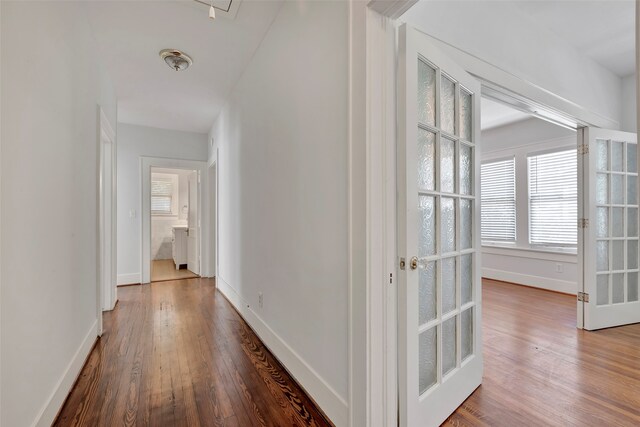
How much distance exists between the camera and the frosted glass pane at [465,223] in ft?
5.53

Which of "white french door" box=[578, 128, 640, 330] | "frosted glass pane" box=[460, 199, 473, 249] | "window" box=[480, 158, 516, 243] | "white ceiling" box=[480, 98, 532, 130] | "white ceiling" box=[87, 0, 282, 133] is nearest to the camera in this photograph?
"frosted glass pane" box=[460, 199, 473, 249]

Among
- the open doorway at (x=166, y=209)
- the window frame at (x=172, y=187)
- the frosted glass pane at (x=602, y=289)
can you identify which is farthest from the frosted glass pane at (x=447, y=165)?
the window frame at (x=172, y=187)

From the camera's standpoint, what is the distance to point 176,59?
8.86 ft

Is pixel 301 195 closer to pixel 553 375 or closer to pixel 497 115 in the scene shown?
pixel 553 375

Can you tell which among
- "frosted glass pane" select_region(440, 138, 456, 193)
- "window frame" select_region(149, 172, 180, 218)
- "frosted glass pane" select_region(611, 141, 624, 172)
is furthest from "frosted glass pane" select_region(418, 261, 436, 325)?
"window frame" select_region(149, 172, 180, 218)

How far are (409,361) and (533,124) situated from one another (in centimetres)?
477

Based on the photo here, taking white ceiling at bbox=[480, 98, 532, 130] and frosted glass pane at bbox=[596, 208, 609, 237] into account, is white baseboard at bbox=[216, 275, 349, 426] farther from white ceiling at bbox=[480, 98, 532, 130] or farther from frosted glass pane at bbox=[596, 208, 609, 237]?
white ceiling at bbox=[480, 98, 532, 130]

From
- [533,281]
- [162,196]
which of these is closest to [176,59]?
[533,281]

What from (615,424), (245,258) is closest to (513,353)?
(615,424)

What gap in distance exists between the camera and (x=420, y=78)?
4.85 ft

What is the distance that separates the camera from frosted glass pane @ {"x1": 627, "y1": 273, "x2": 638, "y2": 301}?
2971 mm

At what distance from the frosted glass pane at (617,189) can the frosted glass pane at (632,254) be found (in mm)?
428

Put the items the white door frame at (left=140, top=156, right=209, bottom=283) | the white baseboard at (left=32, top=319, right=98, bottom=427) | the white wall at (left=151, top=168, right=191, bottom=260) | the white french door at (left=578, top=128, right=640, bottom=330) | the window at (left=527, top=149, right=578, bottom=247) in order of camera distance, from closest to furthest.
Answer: the white baseboard at (left=32, top=319, right=98, bottom=427) → the white french door at (left=578, top=128, right=640, bottom=330) → the window at (left=527, top=149, right=578, bottom=247) → the white door frame at (left=140, top=156, right=209, bottom=283) → the white wall at (left=151, top=168, right=191, bottom=260)

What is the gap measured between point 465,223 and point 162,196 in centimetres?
764
